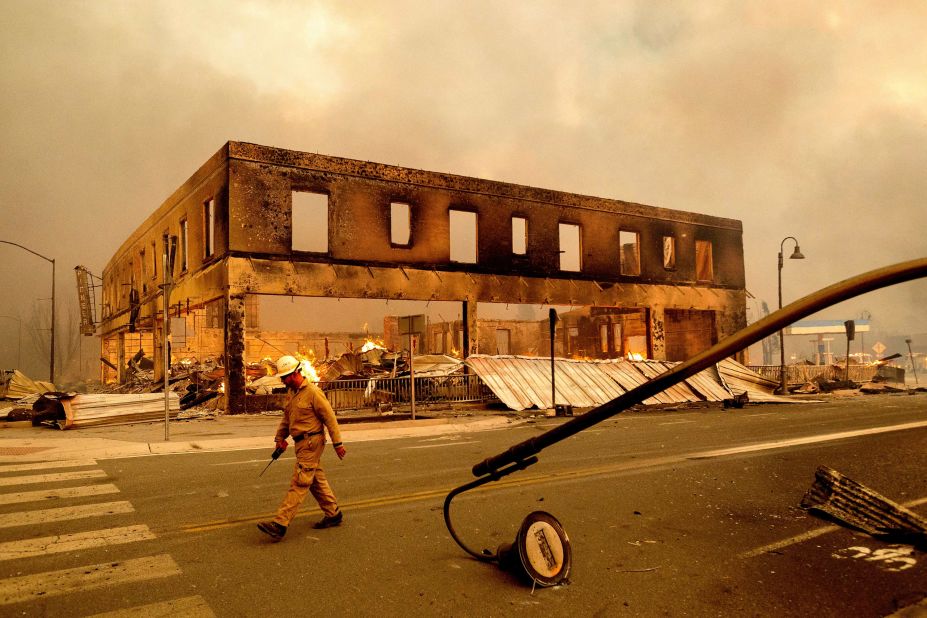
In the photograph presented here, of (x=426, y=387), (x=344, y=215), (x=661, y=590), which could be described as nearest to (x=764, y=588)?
(x=661, y=590)

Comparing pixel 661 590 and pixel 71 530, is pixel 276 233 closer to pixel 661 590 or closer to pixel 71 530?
pixel 71 530

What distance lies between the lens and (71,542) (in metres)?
5.18

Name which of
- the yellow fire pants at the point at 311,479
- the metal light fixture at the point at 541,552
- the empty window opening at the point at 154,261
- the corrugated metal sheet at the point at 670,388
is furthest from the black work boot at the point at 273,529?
the empty window opening at the point at 154,261

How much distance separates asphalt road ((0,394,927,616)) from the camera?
387cm

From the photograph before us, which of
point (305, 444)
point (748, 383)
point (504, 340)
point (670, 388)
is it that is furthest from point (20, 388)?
point (504, 340)

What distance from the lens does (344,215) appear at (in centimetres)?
2122

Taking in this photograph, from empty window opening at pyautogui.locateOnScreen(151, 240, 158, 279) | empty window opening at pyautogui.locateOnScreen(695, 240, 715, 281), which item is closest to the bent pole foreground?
empty window opening at pyautogui.locateOnScreen(151, 240, 158, 279)

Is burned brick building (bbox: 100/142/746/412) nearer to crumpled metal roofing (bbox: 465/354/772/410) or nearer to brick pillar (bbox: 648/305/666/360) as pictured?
brick pillar (bbox: 648/305/666/360)

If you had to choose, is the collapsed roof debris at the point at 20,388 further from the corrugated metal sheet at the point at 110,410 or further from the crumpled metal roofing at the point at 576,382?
the crumpled metal roofing at the point at 576,382

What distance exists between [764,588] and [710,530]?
4.54 feet

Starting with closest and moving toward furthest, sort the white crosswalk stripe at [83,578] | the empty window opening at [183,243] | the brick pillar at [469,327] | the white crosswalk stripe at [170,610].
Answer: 1. the white crosswalk stripe at [170,610]
2. the white crosswalk stripe at [83,578]
3. the brick pillar at [469,327]
4. the empty window opening at [183,243]

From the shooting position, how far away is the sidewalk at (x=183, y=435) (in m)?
10.8

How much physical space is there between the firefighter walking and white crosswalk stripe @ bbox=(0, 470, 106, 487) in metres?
4.32

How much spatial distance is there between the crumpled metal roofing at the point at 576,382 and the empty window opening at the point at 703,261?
9653 mm
